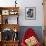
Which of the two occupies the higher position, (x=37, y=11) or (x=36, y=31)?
(x=37, y=11)

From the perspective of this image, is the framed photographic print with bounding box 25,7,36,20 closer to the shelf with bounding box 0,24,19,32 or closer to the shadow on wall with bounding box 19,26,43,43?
the shadow on wall with bounding box 19,26,43,43

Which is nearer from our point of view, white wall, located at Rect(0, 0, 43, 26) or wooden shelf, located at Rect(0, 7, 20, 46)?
wooden shelf, located at Rect(0, 7, 20, 46)

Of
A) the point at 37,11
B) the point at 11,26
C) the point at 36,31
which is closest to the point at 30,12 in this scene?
the point at 37,11

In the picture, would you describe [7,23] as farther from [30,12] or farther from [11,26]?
[30,12]

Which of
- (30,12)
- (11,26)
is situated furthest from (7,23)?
(30,12)

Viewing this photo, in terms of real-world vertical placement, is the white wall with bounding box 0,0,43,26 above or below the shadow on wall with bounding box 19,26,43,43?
above

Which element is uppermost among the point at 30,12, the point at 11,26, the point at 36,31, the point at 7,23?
the point at 30,12

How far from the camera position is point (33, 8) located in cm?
570

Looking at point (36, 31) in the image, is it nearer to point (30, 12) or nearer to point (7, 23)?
point (30, 12)

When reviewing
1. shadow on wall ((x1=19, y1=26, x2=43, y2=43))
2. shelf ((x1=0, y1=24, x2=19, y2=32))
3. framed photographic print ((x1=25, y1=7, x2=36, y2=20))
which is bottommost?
shadow on wall ((x1=19, y1=26, x2=43, y2=43))

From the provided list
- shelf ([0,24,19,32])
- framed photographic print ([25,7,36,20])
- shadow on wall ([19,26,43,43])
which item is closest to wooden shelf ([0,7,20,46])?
shelf ([0,24,19,32])

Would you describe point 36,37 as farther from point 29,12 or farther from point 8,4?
point 8,4

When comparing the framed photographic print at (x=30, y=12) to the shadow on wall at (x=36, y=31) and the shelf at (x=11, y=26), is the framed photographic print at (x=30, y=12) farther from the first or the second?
the shelf at (x=11, y=26)

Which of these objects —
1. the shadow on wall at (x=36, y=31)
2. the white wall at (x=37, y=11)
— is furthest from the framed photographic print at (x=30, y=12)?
the shadow on wall at (x=36, y=31)
